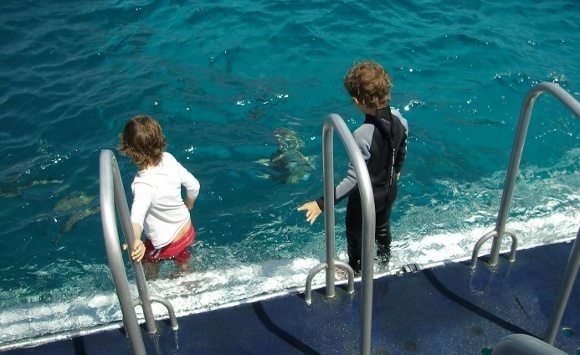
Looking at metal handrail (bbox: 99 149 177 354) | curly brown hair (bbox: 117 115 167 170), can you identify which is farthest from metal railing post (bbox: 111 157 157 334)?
curly brown hair (bbox: 117 115 167 170)

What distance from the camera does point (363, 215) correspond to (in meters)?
2.82

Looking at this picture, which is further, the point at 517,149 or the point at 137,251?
the point at 517,149

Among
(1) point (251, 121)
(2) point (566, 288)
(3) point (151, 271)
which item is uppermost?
(2) point (566, 288)

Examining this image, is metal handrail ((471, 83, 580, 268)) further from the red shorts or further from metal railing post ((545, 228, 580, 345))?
the red shorts

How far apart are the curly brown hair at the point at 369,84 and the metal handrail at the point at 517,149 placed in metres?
0.85

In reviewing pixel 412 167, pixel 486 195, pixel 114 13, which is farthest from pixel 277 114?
pixel 114 13

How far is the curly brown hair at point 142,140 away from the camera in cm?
400

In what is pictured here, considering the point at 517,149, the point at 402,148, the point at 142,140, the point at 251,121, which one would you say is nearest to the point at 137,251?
the point at 142,140

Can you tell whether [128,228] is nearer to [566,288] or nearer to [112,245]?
[112,245]

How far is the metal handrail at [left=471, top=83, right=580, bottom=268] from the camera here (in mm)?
3082

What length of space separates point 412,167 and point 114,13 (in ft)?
22.0

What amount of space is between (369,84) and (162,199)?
1.67m

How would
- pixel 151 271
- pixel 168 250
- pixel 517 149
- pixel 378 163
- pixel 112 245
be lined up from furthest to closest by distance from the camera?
pixel 151 271 → pixel 168 250 → pixel 378 163 → pixel 517 149 → pixel 112 245

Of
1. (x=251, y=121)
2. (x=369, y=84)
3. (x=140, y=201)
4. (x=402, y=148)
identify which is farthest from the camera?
(x=251, y=121)
